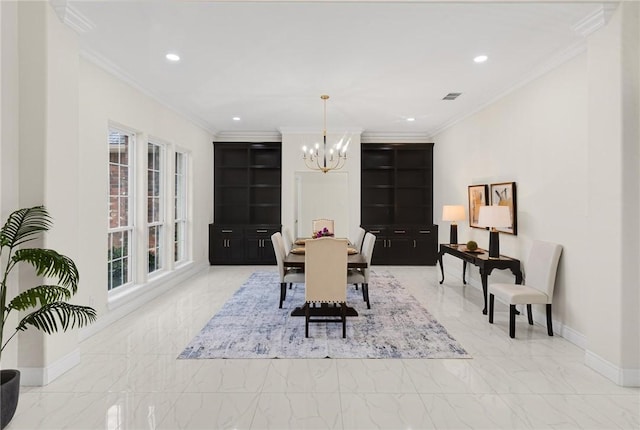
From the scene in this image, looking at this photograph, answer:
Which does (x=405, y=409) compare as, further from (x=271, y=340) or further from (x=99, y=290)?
(x=99, y=290)

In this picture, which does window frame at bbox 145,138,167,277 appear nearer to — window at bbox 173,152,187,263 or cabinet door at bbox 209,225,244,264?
window at bbox 173,152,187,263

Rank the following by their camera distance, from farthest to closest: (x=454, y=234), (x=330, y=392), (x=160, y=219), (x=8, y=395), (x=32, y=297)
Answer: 1. (x=454, y=234)
2. (x=160, y=219)
3. (x=330, y=392)
4. (x=32, y=297)
5. (x=8, y=395)

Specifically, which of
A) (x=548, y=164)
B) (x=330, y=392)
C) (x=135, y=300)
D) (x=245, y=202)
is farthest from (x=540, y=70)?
(x=245, y=202)

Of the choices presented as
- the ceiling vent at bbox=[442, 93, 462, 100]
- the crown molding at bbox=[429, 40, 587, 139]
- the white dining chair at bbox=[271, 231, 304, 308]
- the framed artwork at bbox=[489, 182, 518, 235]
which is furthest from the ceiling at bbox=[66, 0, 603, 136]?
the white dining chair at bbox=[271, 231, 304, 308]

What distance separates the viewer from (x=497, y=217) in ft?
15.0

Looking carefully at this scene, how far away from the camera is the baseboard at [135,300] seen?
12.5 ft

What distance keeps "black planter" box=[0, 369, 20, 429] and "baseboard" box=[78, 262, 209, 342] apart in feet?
4.43

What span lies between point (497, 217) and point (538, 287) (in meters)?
1.01

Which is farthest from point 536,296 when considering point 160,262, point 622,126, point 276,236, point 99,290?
point 160,262

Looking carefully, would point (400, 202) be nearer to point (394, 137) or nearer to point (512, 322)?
point (394, 137)

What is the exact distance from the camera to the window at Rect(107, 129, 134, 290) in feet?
14.5

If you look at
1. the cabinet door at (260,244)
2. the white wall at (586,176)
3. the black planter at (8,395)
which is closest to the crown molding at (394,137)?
the white wall at (586,176)

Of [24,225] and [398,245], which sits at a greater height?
[24,225]

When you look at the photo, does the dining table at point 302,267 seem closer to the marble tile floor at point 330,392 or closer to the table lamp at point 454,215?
the marble tile floor at point 330,392
